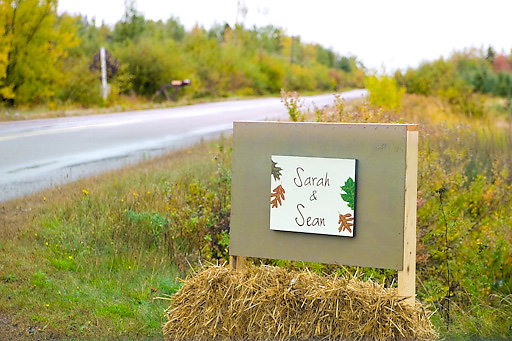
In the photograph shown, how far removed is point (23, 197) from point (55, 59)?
1826 centimetres

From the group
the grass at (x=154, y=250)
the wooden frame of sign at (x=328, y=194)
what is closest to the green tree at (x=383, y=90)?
the grass at (x=154, y=250)

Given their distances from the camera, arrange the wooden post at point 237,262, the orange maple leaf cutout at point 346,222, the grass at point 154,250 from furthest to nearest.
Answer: the grass at point 154,250 → the wooden post at point 237,262 → the orange maple leaf cutout at point 346,222

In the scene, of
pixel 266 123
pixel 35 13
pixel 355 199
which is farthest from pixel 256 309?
pixel 35 13

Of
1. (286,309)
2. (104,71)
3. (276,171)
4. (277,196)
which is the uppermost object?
(104,71)

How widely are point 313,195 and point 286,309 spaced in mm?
714

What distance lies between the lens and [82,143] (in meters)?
13.8

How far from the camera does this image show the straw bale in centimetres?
360

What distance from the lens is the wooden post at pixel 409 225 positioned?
369cm

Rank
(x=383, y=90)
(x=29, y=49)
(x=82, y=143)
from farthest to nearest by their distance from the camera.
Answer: (x=29, y=49)
(x=383, y=90)
(x=82, y=143)

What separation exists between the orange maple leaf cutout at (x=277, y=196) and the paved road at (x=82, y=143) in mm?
5037

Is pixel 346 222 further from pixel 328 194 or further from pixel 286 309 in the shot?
pixel 286 309

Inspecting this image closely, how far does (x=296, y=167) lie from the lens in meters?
3.86

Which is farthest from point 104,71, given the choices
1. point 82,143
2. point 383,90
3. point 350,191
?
point 350,191

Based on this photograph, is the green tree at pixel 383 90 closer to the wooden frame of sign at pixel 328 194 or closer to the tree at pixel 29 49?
the wooden frame of sign at pixel 328 194
